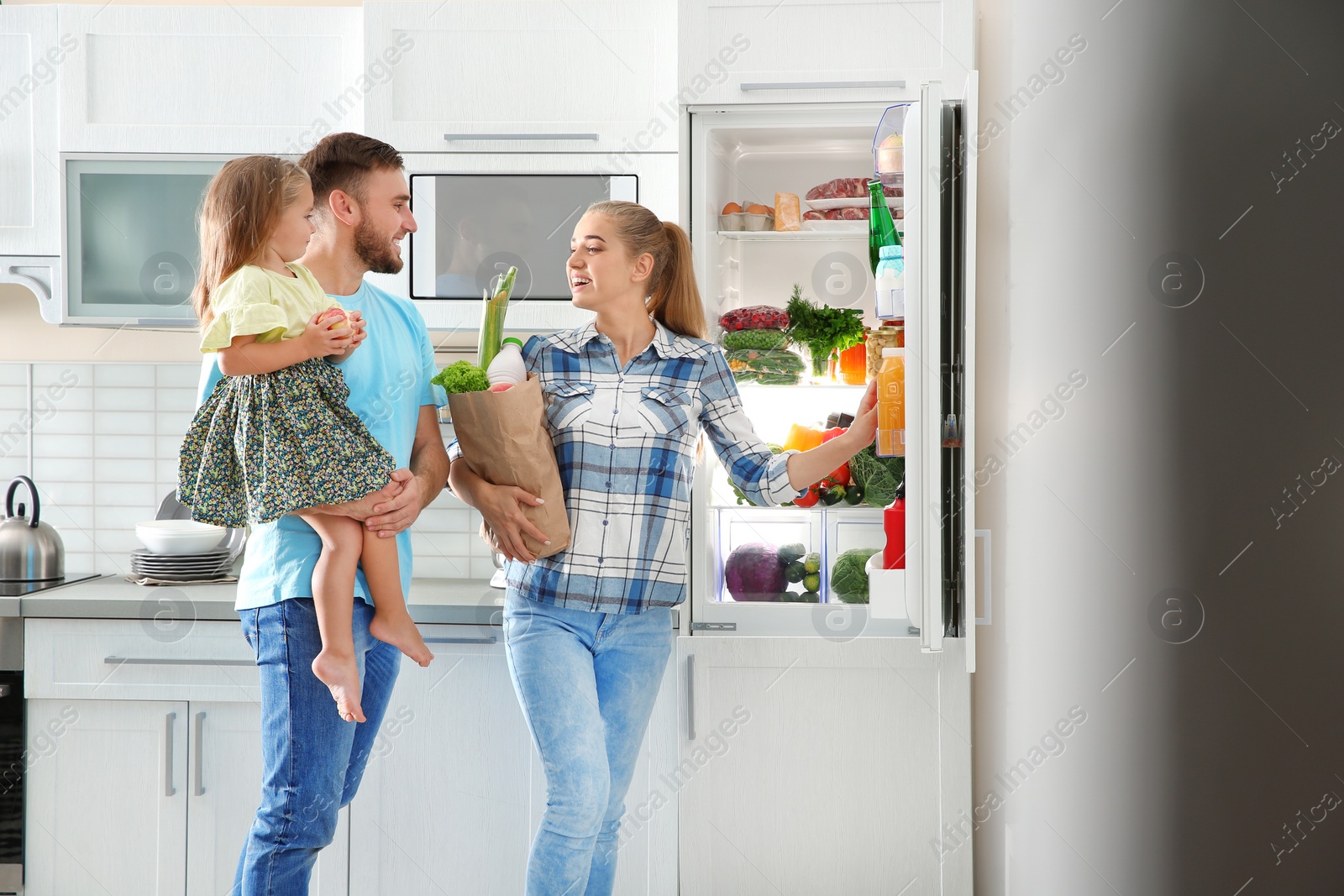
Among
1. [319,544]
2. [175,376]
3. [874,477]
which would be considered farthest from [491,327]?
[175,376]

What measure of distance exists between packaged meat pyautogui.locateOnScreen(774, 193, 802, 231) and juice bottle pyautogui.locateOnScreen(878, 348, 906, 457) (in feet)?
2.48

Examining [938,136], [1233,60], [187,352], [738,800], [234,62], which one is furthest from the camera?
[187,352]

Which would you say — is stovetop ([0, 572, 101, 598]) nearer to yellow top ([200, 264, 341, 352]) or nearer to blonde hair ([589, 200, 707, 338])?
yellow top ([200, 264, 341, 352])

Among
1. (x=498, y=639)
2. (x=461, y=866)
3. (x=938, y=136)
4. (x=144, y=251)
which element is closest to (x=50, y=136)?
(x=144, y=251)

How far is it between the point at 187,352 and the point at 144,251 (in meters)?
0.40

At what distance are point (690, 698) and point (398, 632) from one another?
31.5 inches

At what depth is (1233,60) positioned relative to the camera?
0.57 m

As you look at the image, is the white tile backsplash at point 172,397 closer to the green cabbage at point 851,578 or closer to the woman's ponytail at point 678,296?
the woman's ponytail at point 678,296

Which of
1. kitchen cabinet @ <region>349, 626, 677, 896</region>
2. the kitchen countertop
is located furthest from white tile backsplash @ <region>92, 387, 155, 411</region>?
kitchen cabinet @ <region>349, 626, 677, 896</region>

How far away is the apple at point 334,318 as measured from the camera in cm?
127

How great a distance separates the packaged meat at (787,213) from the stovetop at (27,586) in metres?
1.84

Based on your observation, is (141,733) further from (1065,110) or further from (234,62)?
(1065,110)

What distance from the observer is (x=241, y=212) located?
1.29 m

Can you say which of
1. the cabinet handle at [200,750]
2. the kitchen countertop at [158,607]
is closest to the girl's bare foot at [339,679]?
the kitchen countertop at [158,607]
